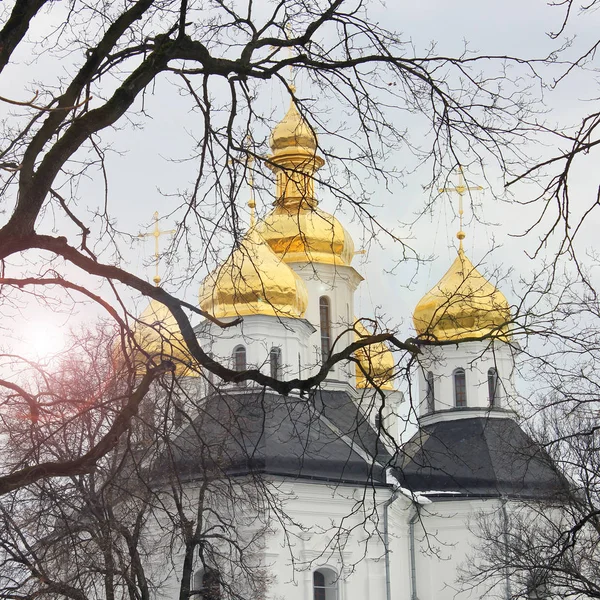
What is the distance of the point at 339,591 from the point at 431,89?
24046mm

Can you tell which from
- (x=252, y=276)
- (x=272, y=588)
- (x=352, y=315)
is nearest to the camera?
(x=272, y=588)

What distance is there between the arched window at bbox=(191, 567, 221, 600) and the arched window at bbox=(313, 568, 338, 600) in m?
2.70

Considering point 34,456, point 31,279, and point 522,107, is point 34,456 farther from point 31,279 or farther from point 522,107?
point 522,107

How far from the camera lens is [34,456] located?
8.07 m

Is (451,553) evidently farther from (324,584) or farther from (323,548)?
(323,548)

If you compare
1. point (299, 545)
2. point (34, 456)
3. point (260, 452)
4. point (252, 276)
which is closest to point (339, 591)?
point (299, 545)

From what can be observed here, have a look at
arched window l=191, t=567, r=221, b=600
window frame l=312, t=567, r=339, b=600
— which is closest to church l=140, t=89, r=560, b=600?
window frame l=312, t=567, r=339, b=600

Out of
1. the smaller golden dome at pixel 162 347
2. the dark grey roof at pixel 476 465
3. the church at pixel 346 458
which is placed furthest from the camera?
the dark grey roof at pixel 476 465

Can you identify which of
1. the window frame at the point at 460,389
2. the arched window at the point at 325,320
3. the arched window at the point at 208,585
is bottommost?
the arched window at the point at 208,585

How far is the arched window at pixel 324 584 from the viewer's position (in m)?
30.8

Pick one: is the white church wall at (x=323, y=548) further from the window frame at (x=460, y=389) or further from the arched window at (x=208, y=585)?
the window frame at (x=460, y=389)

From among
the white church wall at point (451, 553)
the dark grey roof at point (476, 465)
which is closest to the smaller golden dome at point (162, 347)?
the dark grey roof at point (476, 465)

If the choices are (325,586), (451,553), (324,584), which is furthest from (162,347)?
(451,553)

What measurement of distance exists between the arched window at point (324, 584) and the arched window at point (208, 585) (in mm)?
2704
